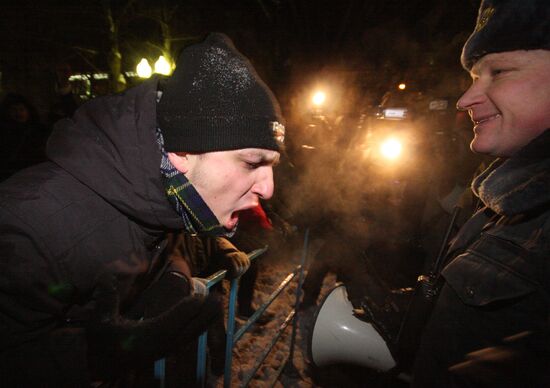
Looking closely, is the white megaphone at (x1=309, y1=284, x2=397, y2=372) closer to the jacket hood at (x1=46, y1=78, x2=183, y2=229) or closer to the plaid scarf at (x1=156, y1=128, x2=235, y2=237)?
the plaid scarf at (x1=156, y1=128, x2=235, y2=237)

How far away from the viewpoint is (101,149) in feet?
4.18

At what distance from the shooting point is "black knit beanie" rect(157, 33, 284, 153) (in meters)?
1.40

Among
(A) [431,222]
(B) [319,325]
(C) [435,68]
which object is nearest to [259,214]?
(B) [319,325]

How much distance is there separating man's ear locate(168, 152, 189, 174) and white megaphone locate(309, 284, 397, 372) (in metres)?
1.94

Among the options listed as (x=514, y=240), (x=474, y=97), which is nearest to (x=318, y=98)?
(x=474, y=97)

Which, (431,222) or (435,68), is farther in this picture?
(435,68)

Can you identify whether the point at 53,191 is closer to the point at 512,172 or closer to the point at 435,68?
the point at 512,172

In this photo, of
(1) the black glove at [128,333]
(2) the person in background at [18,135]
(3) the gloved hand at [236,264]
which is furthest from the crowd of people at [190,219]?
(2) the person in background at [18,135]

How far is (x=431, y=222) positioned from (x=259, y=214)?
3474 mm

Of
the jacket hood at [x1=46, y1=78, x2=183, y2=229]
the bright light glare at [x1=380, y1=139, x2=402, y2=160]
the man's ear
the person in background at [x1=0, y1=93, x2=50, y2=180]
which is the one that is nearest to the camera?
the jacket hood at [x1=46, y1=78, x2=183, y2=229]

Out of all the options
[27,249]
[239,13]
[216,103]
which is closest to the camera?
[27,249]

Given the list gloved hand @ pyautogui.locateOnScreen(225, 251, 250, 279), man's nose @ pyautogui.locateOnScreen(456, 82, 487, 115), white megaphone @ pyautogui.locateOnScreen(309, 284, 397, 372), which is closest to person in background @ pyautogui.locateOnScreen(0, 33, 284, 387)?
gloved hand @ pyautogui.locateOnScreen(225, 251, 250, 279)

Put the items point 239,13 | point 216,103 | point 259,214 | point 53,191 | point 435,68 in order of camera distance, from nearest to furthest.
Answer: point 53,191, point 216,103, point 259,214, point 435,68, point 239,13

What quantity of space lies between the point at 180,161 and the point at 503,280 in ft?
5.76
